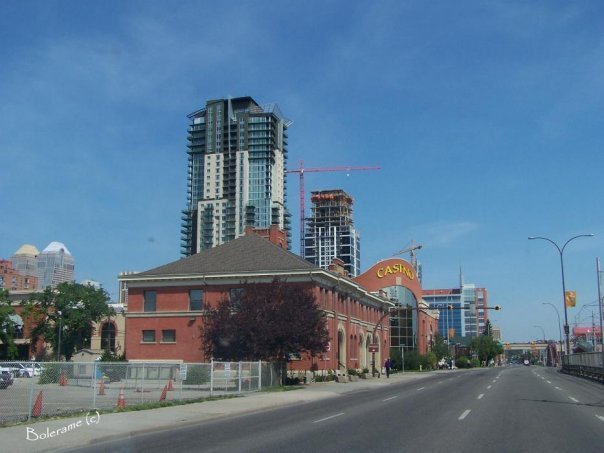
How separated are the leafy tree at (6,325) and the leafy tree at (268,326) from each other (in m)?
37.8

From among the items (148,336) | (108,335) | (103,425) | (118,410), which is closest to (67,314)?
(108,335)

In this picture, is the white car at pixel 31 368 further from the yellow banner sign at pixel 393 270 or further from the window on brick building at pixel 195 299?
the yellow banner sign at pixel 393 270

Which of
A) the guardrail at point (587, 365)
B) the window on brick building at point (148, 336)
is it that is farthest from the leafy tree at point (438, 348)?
the window on brick building at point (148, 336)

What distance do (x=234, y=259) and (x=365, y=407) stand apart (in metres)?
33.9

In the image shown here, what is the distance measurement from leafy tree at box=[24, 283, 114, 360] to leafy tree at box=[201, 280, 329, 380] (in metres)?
38.8

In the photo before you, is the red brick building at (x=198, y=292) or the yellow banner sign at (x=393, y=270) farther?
the yellow banner sign at (x=393, y=270)

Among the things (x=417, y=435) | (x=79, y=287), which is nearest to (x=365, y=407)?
(x=417, y=435)

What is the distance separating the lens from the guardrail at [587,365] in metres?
49.2

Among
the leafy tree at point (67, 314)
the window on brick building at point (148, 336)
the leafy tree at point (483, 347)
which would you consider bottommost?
the leafy tree at point (483, 347)

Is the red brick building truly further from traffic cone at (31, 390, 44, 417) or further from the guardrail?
traffic cone at (31, 390, 44, 417)

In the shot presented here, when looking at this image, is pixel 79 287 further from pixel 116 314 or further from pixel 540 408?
pixel 540 408

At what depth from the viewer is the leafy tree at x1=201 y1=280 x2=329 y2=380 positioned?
3947cm

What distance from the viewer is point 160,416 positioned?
68.7ft

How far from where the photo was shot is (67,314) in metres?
75.8
